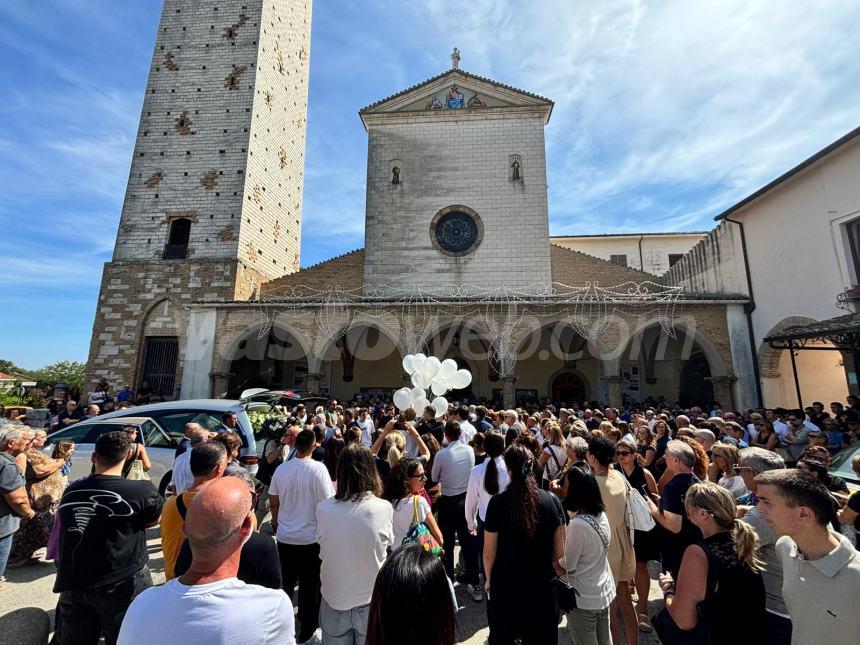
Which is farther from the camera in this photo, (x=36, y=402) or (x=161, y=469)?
(x=36, y=402)

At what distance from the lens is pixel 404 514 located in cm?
283

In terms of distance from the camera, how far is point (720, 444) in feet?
13.4

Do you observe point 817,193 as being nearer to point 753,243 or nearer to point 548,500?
point 753,243

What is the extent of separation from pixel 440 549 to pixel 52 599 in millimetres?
4066

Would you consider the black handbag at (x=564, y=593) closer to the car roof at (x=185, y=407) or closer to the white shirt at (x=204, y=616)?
the white shirt at (x=204, y=616)

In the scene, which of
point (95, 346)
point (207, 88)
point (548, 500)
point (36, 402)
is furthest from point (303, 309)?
point (36, 402)

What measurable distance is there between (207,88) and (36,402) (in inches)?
721

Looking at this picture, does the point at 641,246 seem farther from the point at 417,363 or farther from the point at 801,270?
the point at 417,363

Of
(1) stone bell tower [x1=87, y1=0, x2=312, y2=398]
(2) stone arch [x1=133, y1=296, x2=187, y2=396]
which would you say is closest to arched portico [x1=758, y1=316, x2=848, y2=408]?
(1) stone bell tower [x1=87, y1=0, x2=312, y2=398]

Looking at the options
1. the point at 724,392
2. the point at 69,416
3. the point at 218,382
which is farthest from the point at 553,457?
the point at 218,382

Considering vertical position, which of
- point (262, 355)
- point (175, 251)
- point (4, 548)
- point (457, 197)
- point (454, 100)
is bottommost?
point (4, 548)

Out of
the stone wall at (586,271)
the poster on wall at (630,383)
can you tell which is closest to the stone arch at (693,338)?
the poster on wall at (630,383)

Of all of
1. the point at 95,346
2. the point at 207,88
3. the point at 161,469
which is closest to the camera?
the point at 161,469

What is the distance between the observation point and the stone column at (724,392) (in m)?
13.7
